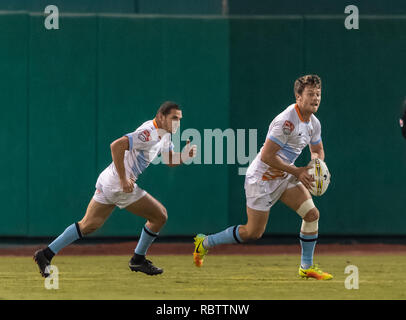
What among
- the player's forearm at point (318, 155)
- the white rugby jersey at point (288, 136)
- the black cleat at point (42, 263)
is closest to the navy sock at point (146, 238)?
the black cleat at point (42, 263)

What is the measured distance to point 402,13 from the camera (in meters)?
15.1

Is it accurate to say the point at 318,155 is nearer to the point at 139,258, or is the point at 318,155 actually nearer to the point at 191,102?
the point at 139,258

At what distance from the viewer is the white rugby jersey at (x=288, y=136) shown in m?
9.41

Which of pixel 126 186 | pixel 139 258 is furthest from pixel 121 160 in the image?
pixel 139 258

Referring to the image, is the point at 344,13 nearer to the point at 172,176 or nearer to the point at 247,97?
the point at 247,97

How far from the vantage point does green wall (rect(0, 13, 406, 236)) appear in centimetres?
1435

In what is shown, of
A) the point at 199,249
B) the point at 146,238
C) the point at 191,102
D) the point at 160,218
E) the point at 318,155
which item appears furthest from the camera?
the point at 191,102

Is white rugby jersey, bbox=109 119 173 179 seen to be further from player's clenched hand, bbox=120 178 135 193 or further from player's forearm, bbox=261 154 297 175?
player's forearm, bbox=261 154 297 175

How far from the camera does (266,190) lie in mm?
9672

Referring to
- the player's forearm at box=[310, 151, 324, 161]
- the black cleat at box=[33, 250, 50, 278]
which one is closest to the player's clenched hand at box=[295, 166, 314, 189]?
the player's forearm at box=[310, 151, 324, 161]

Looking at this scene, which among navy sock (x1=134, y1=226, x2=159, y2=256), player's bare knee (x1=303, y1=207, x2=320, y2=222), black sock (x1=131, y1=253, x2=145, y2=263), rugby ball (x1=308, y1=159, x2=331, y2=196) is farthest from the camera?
black sock (x1=131, y1=253, x2=145, y2=263)

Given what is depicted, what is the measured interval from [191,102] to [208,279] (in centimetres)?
505

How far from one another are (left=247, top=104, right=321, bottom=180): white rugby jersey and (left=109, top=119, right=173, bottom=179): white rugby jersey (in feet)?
3.62
